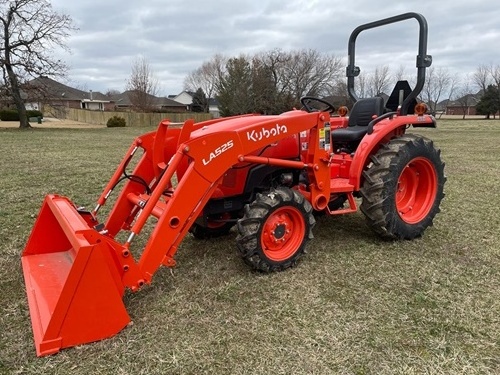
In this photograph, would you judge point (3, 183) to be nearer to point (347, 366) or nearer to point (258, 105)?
point (347, 366)

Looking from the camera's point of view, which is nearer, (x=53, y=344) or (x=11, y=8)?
(x=53, y=344)

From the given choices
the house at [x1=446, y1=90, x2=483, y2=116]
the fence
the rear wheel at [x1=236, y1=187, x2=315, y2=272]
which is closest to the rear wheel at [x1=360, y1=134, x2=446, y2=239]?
the rear wheel at [x1=236, y1=187, x2=315, y2=272]

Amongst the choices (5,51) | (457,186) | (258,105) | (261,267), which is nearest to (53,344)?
(261,267)

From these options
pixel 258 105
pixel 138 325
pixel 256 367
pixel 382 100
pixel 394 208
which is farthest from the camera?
pixel 258 105

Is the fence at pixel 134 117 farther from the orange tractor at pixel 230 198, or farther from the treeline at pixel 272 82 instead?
the orange tractor at pixel 230 198

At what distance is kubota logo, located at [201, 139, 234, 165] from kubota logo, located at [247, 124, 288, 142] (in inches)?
7.6

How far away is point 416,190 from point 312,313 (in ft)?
7.95

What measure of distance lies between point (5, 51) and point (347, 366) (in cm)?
3037

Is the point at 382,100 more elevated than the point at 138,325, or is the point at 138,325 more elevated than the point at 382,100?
the point at 382,100

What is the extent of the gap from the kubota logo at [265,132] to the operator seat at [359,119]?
1174 mm

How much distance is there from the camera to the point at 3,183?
7414 mm

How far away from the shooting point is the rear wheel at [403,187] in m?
3.96

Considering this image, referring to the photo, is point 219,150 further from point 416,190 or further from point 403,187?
point 416,190

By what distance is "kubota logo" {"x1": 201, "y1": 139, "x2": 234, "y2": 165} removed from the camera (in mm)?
3043
